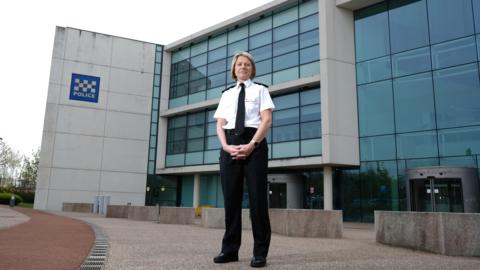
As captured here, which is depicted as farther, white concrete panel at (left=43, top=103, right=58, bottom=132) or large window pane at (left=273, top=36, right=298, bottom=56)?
white concrete panel at (left=43, top=103, right=58, bottom=132)

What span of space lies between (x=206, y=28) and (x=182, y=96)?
5507 millimetres

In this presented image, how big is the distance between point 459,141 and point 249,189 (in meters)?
16.9

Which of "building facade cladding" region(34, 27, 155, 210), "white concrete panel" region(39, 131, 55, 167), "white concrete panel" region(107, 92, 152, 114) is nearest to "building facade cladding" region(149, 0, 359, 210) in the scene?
"white concrete panel" region(107, 92, 152, 114)

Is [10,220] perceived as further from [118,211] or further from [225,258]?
[225,258]

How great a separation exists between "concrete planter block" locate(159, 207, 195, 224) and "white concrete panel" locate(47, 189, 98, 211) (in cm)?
1751

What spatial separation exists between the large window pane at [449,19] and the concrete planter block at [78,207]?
2166 centimetres

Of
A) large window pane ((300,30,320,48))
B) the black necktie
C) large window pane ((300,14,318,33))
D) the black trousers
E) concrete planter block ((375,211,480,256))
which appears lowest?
concrete planter block ((375,211,480,256))

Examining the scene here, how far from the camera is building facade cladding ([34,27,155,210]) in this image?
29.8 meters

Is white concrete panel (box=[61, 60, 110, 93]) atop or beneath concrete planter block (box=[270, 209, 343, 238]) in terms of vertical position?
atop

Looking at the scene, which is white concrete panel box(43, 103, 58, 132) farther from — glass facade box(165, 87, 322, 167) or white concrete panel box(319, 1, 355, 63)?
white concrete panel box(319, 1, 355, 63)

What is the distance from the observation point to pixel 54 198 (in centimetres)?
2961

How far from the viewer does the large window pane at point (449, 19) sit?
1850 cm

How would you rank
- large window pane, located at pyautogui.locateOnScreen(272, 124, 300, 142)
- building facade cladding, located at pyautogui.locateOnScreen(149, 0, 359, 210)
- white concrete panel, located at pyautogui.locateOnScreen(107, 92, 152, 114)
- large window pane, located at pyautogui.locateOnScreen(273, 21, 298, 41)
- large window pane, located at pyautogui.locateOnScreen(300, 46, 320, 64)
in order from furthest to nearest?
white concrete panel, located at pyautogui.locateOnScreen(107, 92, 152, 114) < large window pane, located at pyautogui.locateOnScreen(273, 21, 298, 41) < large window pane, located at pyautogui.locateOnScreen(272, 124, 300, 142) < large window pane, located at pyautogui.locateOnScreen(300, 46, 320, 64) < building facade cladding, located at pyautogui.locateOnScreen(149, 0, 359, 210)

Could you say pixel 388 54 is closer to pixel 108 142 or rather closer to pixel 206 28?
pixel 206 28
